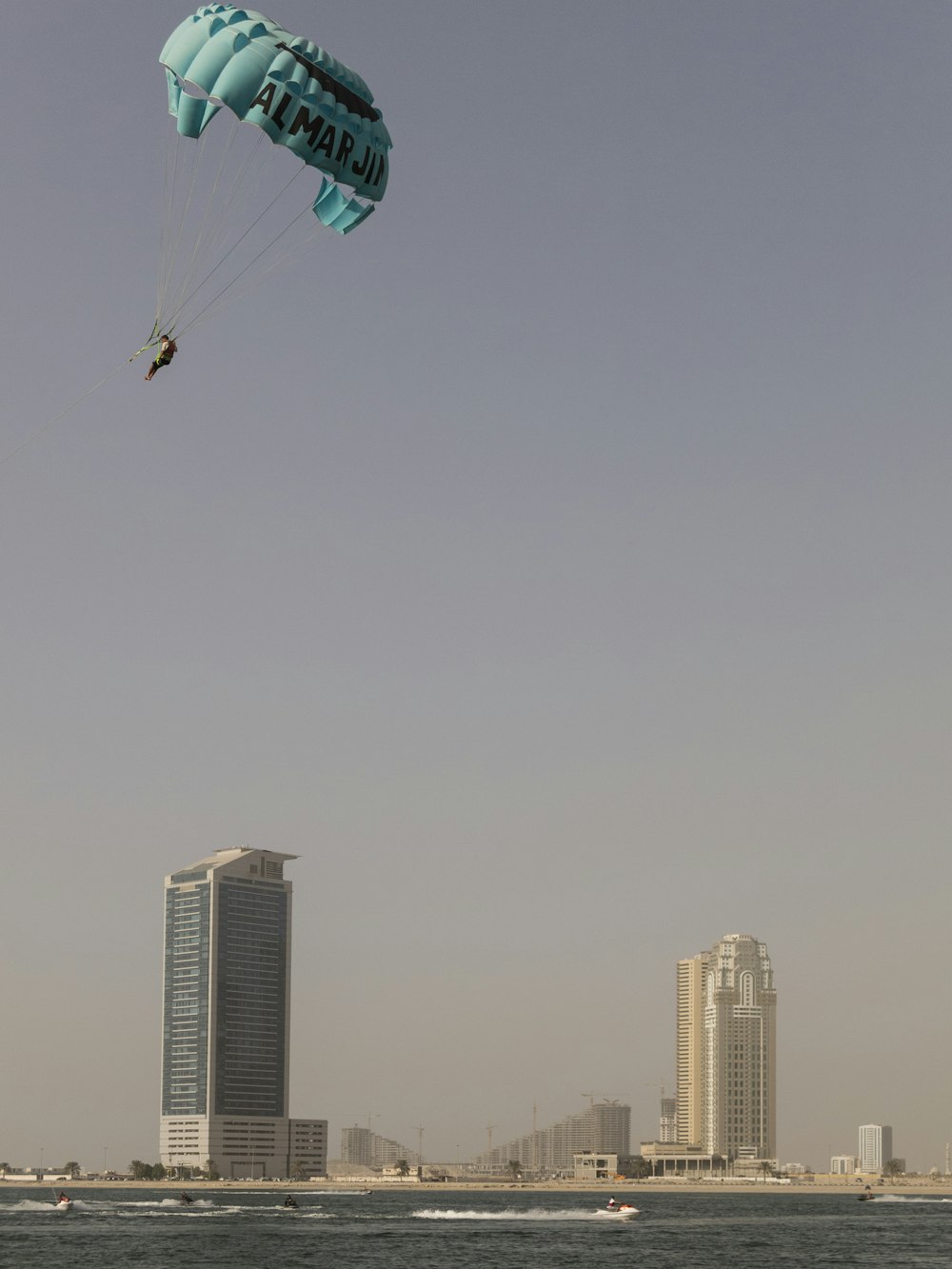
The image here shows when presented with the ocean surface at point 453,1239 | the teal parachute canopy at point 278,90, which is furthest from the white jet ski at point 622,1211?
the teal parachute canopy at point 278,90

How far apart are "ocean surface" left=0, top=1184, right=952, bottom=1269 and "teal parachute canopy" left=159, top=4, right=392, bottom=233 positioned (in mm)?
60919

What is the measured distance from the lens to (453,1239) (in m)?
111

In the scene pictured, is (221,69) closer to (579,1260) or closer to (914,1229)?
(579,1260)

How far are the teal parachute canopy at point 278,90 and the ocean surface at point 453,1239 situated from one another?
→ 60919 mm

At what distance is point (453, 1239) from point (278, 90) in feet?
284

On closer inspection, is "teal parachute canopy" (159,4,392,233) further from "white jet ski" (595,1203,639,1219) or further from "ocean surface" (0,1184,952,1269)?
"white jet ski" (595,1203,639,1219)

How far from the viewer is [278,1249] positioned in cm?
9962

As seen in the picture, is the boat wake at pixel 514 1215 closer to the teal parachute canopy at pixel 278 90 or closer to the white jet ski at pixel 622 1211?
the white jet ski at pixel 622 1211

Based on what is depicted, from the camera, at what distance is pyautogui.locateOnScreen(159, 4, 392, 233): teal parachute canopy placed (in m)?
44.6

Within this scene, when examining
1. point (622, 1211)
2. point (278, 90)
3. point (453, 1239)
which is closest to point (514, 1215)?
point (622, 1211)

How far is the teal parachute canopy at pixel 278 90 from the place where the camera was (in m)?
44.6

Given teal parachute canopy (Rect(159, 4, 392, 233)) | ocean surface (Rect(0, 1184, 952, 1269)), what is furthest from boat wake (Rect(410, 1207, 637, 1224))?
teal parachute canopy (Rect(159, 4, 392, 233))

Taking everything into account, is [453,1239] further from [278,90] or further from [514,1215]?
[278,90]

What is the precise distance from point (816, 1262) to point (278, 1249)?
31687 millimetres
